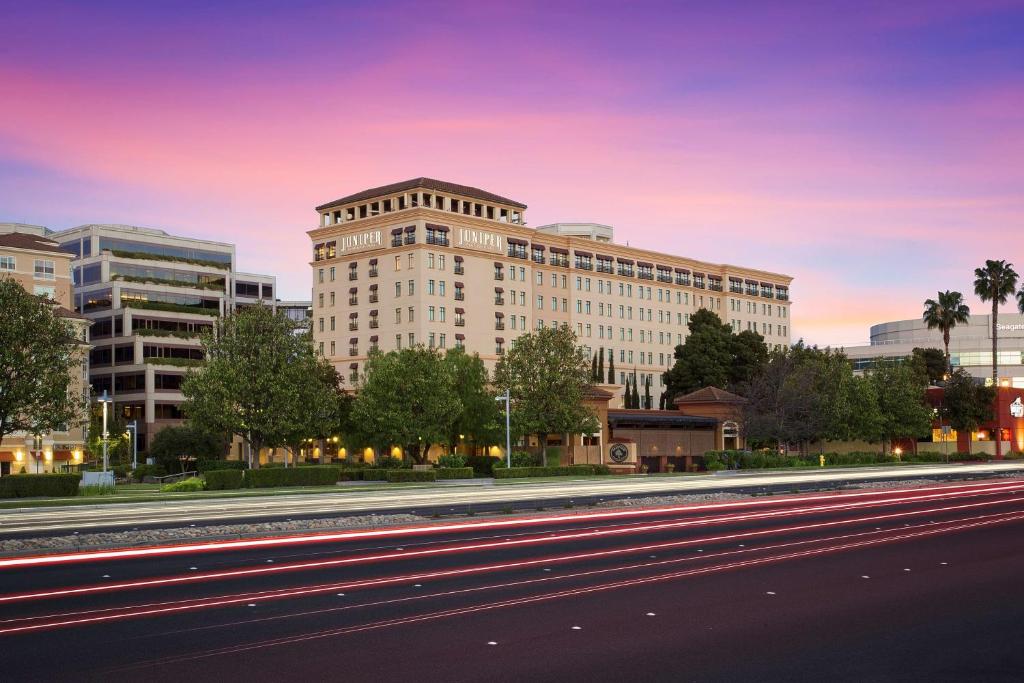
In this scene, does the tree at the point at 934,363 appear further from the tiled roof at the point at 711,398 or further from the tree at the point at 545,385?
the tree at the point at 545,385

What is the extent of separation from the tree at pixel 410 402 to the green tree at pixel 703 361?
55.6 meters

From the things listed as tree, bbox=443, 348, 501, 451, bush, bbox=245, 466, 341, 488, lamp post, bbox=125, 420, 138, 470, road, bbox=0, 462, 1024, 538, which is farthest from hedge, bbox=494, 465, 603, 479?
lamp post, bbox=125, 420, 138, 470

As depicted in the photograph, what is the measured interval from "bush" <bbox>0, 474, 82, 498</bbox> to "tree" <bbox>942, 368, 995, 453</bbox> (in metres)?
82.9

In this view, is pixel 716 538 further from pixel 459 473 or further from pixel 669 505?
pixel 459 473

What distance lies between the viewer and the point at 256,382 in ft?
210

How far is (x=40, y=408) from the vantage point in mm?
49375

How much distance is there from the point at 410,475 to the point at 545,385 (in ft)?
54.1

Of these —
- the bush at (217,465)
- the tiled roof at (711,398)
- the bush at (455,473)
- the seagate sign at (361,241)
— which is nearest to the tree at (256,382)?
the bush at (217,465)

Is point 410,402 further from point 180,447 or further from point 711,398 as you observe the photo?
point 711,398

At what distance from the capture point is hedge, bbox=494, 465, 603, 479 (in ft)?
220

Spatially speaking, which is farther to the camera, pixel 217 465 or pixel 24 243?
pixel 24 243

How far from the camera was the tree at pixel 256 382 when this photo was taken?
2518 inches

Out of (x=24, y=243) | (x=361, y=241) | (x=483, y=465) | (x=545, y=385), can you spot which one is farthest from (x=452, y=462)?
(x=24, y=243)

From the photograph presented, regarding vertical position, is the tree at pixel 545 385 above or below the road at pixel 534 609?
above
